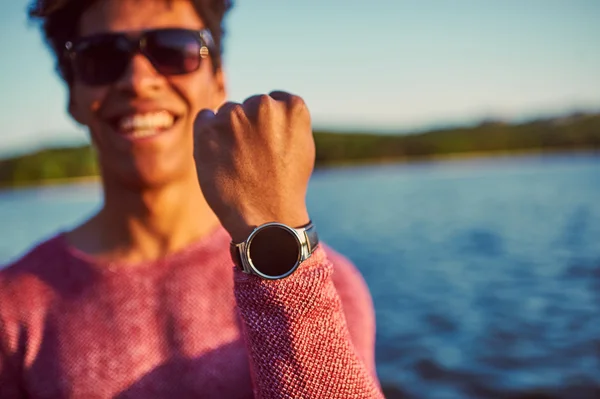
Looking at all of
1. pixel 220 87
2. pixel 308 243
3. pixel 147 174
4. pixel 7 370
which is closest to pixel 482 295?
pixel 220 87

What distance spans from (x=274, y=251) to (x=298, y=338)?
0.20 metres

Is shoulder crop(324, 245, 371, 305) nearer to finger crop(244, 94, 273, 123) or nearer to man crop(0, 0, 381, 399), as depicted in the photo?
man crop(0, 0, 381, 399)

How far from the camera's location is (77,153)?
80125 mm

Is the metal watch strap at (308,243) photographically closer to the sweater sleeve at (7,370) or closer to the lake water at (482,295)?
the sweater sleeve at (7,370)

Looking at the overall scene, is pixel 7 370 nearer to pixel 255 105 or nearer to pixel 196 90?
pixel 196 90

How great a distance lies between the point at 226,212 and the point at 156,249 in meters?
0.62

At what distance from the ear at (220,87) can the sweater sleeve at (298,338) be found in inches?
39.3

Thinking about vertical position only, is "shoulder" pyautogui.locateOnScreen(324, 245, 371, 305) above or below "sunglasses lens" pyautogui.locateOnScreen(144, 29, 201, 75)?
below

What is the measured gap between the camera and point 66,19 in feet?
6.81

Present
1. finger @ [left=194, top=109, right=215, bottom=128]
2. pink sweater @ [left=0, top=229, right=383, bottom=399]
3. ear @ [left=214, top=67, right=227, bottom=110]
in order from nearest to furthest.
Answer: finger @ [left=194, top=109, right=215, bottom=128] < pink sweater @ [left=0, top=229, right=383, bottom=399] < ear @ [left=214, top=67, right=227, bottom=110]

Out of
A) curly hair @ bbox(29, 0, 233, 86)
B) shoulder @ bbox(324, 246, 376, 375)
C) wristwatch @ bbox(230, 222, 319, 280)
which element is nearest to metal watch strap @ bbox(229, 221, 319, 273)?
wristwatch @ bbox(230, 222, 319, 280)

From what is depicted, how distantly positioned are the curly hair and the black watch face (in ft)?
3.05

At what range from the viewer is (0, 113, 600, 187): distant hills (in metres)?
81.3

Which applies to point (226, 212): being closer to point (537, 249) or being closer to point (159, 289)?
point (159, 289)
